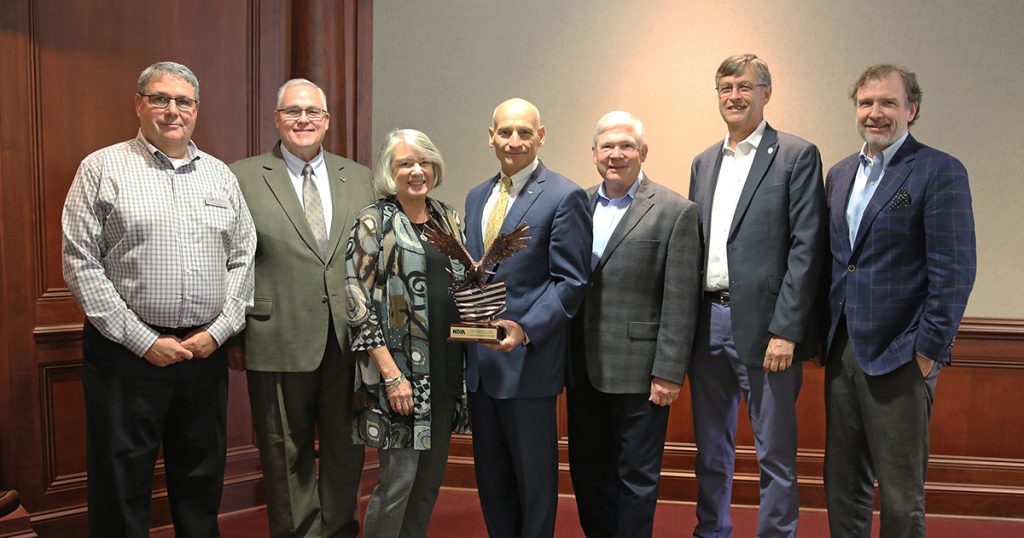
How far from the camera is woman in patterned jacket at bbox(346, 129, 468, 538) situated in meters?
2.70

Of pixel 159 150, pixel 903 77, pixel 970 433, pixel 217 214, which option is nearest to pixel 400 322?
pixel 217 214

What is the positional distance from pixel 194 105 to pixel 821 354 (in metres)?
2.30

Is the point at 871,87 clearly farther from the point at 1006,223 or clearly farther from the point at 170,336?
the point at 170,336

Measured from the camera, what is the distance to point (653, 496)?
9.81 ft

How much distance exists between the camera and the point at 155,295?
2789mm

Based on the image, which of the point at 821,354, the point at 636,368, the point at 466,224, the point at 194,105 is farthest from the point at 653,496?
the point at 194,105

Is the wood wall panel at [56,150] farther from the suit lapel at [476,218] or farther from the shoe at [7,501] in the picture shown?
the suit lapel at [476,218]

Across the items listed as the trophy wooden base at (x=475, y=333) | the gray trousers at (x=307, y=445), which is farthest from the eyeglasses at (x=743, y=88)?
the gray trousers at (x=307, y=445)

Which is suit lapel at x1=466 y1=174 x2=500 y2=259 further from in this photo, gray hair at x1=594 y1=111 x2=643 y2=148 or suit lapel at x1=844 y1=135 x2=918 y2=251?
suit lapel at x1=844 y1=135 x2=918 y2=251

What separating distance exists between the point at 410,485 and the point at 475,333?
59 cm

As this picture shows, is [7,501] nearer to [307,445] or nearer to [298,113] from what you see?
[307,445]

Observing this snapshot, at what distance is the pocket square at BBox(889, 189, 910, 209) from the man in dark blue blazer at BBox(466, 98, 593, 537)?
3.11ft

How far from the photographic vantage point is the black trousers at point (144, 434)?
9.26ft

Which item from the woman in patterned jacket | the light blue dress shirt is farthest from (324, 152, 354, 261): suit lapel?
the light blue dress shirt
